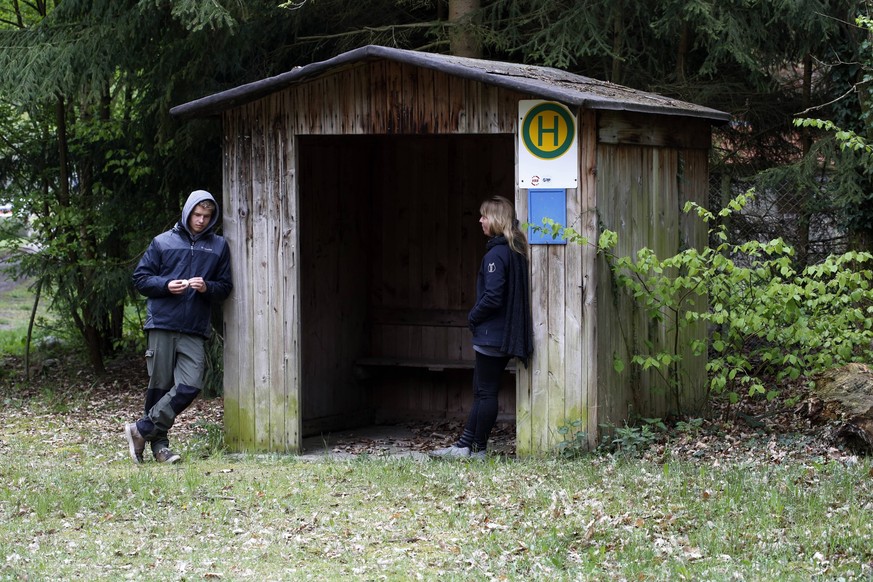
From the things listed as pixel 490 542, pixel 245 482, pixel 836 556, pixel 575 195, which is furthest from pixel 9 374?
pixel 836 556

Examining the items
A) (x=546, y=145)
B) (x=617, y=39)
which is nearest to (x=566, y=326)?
(x=546, y=145)

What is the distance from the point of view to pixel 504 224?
28.1ft

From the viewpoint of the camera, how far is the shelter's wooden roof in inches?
320

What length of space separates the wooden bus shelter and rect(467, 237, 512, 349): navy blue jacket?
0.80 ft

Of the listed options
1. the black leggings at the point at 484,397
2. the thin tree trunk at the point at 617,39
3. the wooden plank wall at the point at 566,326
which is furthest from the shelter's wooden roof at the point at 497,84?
the black leggings at the point at 484,397

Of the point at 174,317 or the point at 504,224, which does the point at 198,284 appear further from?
the point at 504,224

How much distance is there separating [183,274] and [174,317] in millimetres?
342

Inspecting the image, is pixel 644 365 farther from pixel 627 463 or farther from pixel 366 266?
pixel 366 266

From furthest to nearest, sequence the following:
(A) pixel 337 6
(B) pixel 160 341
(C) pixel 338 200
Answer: (A) pixel 337 6
(C) pixel 338 200
(B) pixel 160 341

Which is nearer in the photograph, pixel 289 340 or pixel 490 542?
pixel 490 542

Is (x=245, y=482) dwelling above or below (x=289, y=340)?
below

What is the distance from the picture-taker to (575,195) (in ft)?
27.7

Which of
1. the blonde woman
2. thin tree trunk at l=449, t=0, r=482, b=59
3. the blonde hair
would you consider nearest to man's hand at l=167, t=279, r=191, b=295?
the blonde woman

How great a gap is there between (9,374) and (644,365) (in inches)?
378
